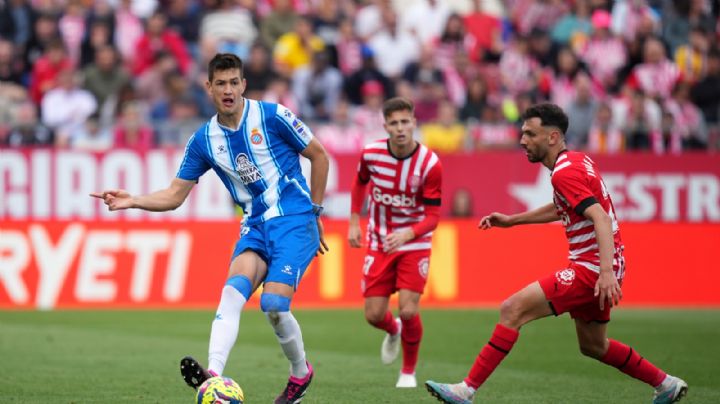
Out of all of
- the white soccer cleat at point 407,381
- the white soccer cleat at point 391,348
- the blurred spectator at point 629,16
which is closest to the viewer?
the white soccer cleat at point 407,381

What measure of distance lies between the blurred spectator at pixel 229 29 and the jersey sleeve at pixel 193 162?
1315 cm

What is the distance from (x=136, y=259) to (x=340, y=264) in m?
3.05

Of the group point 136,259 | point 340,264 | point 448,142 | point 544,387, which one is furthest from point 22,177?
point 544,387

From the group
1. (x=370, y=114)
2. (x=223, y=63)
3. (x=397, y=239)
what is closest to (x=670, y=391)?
(x=397, y=239)

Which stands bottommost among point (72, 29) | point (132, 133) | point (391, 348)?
point (391, 348)

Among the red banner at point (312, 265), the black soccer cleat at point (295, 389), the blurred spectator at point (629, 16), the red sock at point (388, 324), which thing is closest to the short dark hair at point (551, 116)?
the black soccer cleat at point (295, 389)

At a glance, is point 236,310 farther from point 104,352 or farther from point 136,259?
point 136,259

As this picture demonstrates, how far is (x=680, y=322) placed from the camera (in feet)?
55.2

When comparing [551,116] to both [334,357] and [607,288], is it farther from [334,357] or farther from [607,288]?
[334,357]

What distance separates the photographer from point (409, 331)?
36.3 feet

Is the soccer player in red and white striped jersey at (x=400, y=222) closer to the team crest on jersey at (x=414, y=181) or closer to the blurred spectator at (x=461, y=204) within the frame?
the team crest on jersey at (x=414, y=181)

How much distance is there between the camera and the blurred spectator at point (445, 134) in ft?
67.1

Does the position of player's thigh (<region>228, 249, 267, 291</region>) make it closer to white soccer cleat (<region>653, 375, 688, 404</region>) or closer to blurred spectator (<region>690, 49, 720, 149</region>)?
white soccer cleat (<region>653, 375, 688, 404</region>)

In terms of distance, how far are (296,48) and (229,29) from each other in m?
1.27
